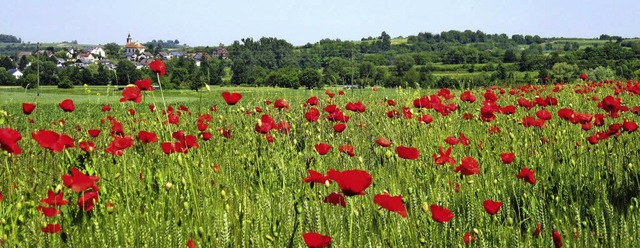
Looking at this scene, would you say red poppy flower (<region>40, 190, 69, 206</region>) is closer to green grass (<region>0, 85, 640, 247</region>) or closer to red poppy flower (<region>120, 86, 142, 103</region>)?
green grass (<region>0, 85, 640, 247</region>)

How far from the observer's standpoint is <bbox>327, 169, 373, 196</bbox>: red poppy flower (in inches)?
55.2

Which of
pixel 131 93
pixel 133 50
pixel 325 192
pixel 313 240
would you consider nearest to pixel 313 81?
pixel 131 93

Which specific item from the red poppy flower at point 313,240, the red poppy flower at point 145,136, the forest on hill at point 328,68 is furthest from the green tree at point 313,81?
the red poppy flower at point 313,240

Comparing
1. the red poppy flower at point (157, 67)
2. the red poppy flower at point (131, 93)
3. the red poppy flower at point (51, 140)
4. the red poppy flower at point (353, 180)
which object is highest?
the red poppy flower at point (157, 67)

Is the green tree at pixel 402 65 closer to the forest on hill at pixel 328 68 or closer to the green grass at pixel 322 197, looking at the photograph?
the forest on hill at pixel 328 68

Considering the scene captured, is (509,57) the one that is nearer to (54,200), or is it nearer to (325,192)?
(325,192)

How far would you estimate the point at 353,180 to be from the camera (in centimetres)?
141

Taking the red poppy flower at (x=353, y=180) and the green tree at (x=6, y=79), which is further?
the green tree at (x=6, y=79)

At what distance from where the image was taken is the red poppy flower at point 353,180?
4.60ft

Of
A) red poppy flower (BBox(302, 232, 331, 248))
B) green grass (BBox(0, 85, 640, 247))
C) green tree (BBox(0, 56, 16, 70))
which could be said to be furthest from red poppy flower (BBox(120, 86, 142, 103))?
green tree (BBox(0, 56, 16, 70))

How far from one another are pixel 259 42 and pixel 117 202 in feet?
251

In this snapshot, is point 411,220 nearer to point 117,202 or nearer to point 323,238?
point 323,238

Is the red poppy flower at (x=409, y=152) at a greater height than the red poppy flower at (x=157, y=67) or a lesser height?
lesser

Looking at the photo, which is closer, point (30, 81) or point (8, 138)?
point (8, 138)
